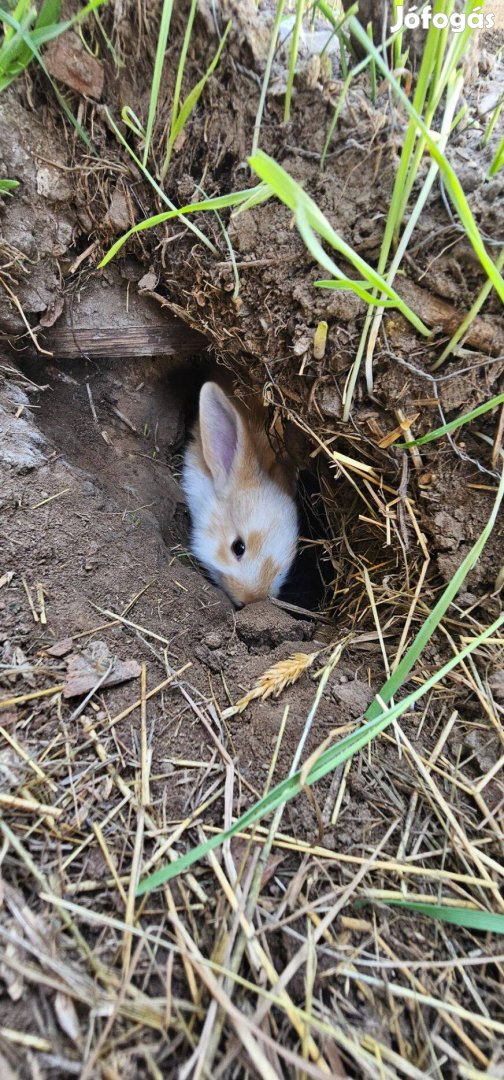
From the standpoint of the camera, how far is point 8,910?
1201 mm

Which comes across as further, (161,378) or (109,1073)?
(161,378)

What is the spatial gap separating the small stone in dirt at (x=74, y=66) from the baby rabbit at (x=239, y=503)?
53.0 inches

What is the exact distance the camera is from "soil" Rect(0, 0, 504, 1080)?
1.28 meters

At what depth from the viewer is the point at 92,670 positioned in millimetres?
1724

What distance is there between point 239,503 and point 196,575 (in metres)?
0.82

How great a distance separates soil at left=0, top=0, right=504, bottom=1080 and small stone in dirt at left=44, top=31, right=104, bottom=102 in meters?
0.01

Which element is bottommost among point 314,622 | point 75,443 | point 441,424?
point 314,622

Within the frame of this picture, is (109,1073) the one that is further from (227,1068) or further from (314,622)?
(314,622)

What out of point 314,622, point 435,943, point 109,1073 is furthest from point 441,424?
point 109,1073

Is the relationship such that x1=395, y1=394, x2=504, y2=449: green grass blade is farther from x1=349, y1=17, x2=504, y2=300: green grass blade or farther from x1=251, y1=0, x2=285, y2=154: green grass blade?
x1=251, y1=0, x2=285, y2=154: green grass blade

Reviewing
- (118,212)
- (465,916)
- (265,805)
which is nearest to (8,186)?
(118,212)

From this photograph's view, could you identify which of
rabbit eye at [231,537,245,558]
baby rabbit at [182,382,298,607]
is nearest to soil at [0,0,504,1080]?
baby rabbit at [182,382,298,607]

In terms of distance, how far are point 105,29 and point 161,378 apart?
1.56 m

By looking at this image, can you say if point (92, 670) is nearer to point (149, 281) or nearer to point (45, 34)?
point (149, 281)
